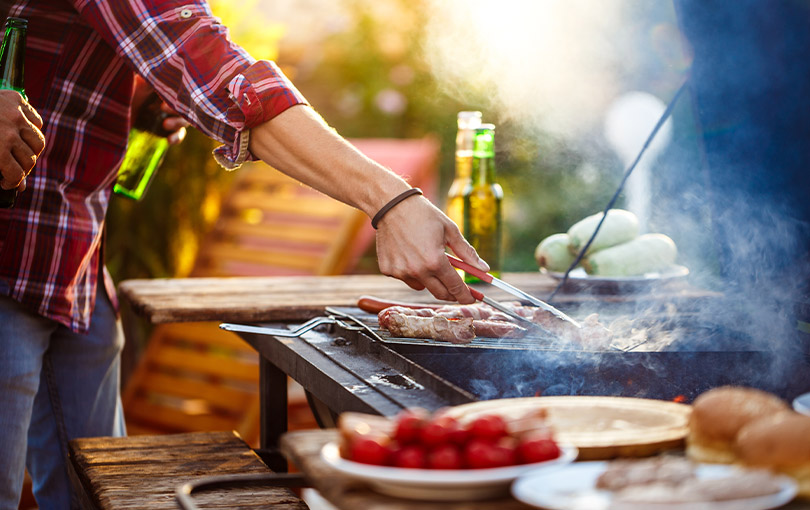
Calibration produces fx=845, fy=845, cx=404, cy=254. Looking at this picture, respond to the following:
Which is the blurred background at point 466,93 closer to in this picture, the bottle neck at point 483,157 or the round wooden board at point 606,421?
the bottle neck at point 483,157

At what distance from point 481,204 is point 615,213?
40 centimetres

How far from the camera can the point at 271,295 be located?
2348 mm

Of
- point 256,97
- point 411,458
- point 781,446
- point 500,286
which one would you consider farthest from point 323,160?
point 781,446

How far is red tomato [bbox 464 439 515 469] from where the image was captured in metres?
0.90

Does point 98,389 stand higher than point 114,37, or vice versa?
point 114,37

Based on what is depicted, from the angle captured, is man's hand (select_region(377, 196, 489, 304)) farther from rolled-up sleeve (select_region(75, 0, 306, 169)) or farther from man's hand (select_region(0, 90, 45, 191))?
man's hand (select_region(0, 90, 45, 191))

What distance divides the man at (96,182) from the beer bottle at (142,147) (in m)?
0.18

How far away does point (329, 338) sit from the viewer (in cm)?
183

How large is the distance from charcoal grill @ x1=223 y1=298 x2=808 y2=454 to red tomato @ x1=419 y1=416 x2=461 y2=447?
1.70 feet

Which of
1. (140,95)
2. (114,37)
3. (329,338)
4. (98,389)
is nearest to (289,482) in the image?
(329,338)

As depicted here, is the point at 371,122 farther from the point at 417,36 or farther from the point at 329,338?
the point at 329,338

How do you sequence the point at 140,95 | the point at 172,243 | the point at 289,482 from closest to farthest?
the point at 289,482 → the point at 140,95 → the point at 172,243

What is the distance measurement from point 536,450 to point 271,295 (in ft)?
4.99

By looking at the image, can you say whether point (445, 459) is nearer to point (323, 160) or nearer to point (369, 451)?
point (369, 451)
